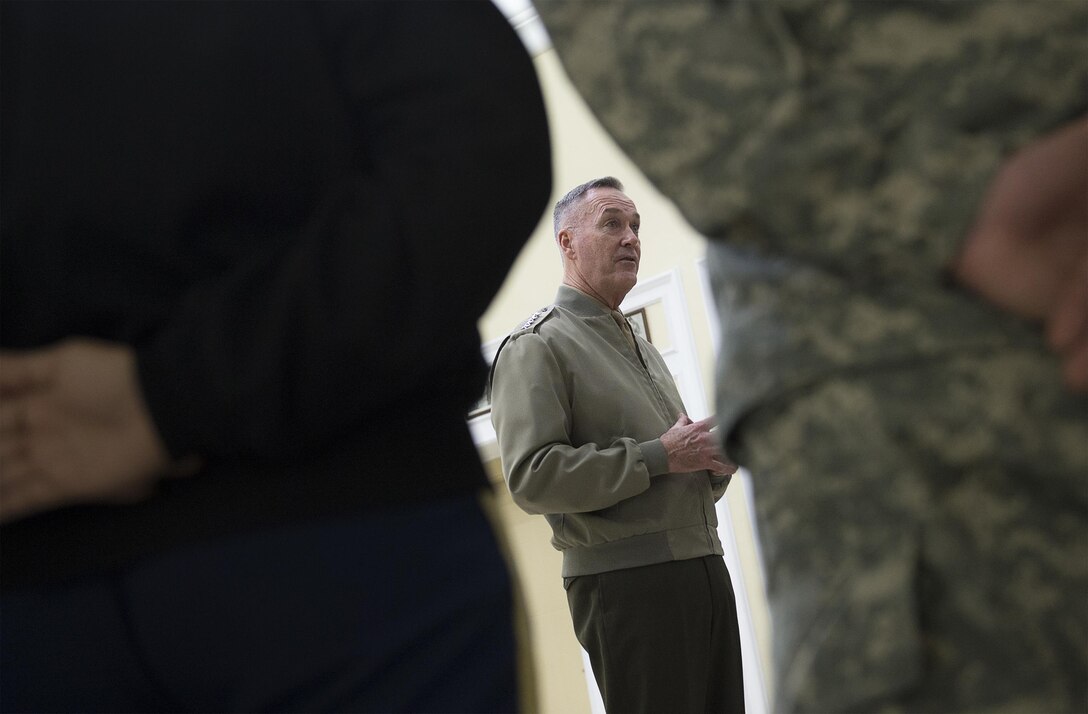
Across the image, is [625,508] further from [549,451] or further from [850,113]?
[850,113]

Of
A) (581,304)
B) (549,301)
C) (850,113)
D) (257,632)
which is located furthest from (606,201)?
(257,632)

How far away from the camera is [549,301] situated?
16.6 ft

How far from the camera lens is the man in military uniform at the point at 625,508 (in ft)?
7.18

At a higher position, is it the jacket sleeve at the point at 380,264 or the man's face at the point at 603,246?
the man's face at the point at 603,246

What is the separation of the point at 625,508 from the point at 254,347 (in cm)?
162

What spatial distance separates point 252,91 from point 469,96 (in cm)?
16

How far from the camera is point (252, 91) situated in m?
0.80

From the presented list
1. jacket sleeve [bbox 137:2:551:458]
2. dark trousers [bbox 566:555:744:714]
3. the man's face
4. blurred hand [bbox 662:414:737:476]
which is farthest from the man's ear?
jacket sleeve [bbox 137:2:551:458]

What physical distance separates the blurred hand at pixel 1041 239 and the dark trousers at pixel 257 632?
419 mm

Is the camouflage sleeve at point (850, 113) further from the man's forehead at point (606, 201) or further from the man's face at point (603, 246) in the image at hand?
the man's forehead at point (606, 201)

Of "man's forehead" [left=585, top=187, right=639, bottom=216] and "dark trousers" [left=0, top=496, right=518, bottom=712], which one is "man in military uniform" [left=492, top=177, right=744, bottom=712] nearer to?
"man's forehead" [left=585, top=187, right=639, bottom=216]

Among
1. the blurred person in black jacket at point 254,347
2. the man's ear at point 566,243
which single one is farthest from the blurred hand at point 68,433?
the man's ear at point 566,243

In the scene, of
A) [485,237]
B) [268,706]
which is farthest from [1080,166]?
[268,706]

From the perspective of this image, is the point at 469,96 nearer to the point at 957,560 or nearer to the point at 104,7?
the point at 104,7
